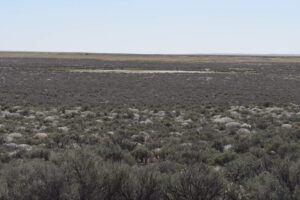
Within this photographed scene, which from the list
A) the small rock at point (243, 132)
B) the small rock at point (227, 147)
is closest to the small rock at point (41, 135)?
the small rock at point (227, 147)

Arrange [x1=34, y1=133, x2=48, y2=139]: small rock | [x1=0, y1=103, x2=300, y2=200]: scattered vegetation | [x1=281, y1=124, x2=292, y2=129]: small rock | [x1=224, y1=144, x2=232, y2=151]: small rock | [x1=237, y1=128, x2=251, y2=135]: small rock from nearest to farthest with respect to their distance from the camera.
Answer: [x1=0, y1=103, x2=300, y2=200]: scattered vegetation < [x1=224, y1=144, x2=232, y2=151]: small rock < [x1=34, y1=133, x2=48, y2=139]: small rock < [x1=237, y1=128, x2=251, y2=135]: small rock < [x1=281, y1=124, x2=292, y2=129]: small rock

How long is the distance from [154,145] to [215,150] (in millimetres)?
1862

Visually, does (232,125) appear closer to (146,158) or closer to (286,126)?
(286,126)

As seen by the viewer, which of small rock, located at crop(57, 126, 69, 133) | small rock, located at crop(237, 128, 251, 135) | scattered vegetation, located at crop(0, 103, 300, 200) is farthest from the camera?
small rock, located at crop(57, 126, 69, 133)

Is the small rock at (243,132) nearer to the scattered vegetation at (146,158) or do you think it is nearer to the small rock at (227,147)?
the scattered vegetation at (146,158)

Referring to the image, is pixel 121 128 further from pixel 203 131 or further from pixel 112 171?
pixel 112 171

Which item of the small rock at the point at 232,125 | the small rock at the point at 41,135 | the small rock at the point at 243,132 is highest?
the small rock at the point at 41,135

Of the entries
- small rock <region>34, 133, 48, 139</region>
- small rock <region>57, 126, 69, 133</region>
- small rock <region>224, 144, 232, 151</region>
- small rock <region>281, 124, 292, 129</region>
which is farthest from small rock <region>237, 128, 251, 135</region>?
small rock <region>34, 133, 48, 139</region>

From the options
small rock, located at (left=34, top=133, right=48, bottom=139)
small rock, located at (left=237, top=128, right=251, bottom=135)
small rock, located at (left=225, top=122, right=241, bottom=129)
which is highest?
small rock, located at (left=34, top=133, right=48, bottom=139)

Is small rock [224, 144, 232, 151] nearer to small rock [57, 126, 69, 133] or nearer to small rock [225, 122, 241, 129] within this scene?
small rock [225, 122, 241, 129]

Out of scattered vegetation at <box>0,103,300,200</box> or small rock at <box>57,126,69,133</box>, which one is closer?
Answer: scattered vegetation at <box>0,103,300,200</box>

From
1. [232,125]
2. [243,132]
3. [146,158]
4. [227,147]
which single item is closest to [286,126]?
[232,125]

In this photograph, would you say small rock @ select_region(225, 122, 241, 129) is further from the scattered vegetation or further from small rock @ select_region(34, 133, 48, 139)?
small rock @ select_region(34, 133, 48, 139)

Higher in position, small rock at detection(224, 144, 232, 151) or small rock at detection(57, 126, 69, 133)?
small rock at detection(224, 144, 232, 151)
